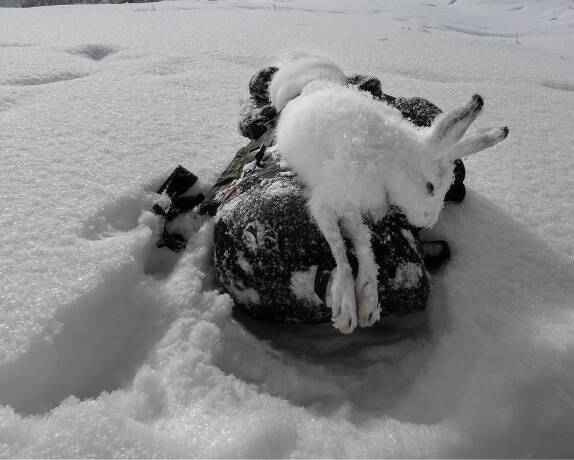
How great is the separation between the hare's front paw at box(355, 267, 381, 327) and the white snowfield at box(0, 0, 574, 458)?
7.6 inches

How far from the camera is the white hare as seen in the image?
104 cm

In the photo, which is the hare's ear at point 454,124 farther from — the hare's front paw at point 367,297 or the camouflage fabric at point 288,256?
the hare's front paw at point 367,297

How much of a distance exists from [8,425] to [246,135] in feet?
4.40

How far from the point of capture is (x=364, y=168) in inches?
42.1

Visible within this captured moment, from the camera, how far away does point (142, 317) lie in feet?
3.91

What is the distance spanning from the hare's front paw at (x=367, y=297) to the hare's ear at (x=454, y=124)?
0.37 meters

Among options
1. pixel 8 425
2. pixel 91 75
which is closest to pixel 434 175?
pixel 8 425

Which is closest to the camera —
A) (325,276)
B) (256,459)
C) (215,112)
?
(256,459)

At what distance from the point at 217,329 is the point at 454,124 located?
79 cm

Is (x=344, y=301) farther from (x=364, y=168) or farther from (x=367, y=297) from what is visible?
(x=364, y=168)

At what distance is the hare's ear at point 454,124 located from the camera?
101cm

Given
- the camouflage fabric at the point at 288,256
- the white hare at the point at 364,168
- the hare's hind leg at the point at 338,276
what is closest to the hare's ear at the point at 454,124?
the white hare at the point at 364,168

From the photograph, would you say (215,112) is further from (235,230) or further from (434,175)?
(434,175)

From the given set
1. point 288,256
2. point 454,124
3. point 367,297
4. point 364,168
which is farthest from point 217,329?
point 454,124
